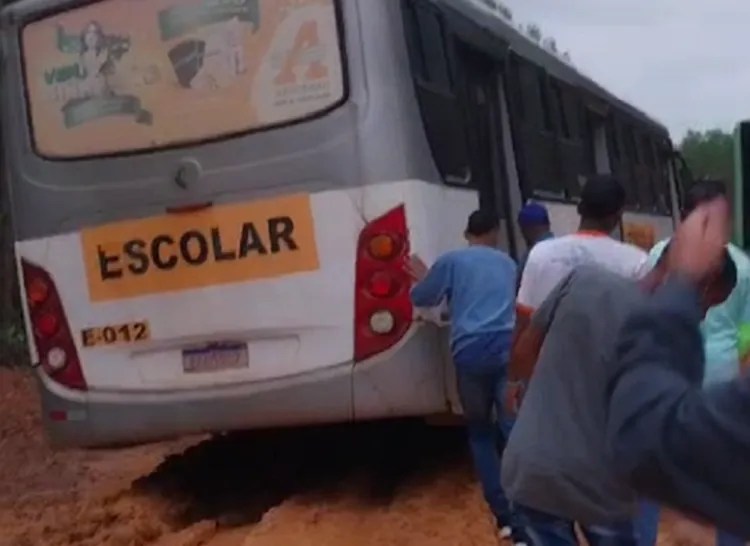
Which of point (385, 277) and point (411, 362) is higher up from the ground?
point (385, 277)

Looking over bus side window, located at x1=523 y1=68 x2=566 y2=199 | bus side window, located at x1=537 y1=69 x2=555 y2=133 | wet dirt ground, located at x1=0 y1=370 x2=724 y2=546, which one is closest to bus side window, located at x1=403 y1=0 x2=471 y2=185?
bus side window, located at x1=523 y1=68 x2=566 y2=199

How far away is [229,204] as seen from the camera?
838 centimetres

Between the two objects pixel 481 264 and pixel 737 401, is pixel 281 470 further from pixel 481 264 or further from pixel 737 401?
pixel 737 401

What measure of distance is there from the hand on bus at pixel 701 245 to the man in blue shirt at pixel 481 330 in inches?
205

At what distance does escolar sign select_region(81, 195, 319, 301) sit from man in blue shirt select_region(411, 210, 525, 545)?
2.45ft

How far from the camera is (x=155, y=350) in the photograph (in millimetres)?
8617

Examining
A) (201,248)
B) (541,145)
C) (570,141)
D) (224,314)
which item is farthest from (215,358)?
(570,141)

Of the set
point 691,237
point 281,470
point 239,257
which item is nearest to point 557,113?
point 281,470

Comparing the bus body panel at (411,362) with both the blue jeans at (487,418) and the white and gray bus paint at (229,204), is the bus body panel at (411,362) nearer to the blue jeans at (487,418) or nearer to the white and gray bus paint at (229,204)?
the white and gray bus paint at (229,204)

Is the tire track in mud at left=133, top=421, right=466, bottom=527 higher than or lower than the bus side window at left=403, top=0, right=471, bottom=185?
lower

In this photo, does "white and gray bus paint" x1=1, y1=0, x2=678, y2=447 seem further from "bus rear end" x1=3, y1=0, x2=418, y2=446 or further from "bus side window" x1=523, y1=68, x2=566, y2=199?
"bus side window" x1=523, y1=68, x2=566, y2=199

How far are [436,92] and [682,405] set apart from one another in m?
6.64

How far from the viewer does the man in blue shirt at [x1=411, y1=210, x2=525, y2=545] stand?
784 cm

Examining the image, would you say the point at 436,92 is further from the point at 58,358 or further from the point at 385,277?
the point at 58,358
